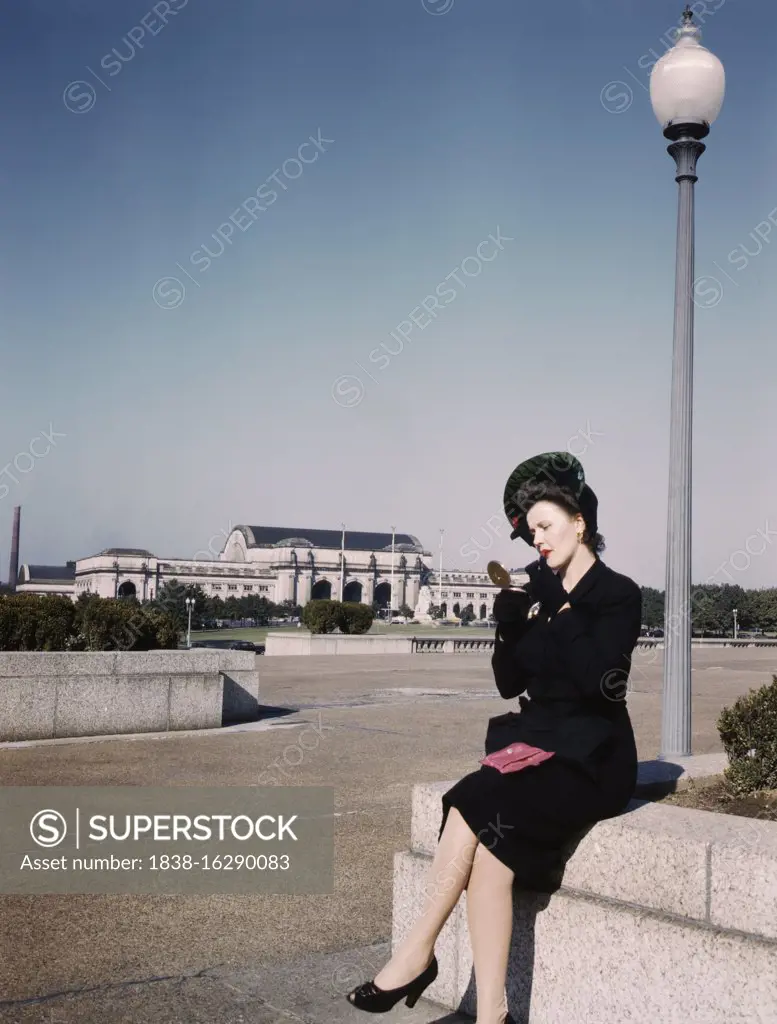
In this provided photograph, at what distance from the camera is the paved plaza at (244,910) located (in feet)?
11.6

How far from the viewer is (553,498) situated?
3639mm

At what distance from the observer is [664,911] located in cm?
309

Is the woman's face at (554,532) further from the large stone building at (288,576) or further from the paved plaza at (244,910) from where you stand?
the large stone building at (288,576)

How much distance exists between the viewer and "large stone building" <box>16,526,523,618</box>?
130750mm

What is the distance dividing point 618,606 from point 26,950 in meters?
2.68

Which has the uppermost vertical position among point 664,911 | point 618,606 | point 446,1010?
point 618,606

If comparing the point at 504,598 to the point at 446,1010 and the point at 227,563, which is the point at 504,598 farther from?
the point at 227,563

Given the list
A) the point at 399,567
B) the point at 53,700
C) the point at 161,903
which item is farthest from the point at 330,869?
the point at 399,567

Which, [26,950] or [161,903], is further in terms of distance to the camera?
[161,903]

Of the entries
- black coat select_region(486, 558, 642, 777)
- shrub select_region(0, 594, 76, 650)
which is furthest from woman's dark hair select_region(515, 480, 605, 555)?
shrub select_region(0, 594, 76, 650)

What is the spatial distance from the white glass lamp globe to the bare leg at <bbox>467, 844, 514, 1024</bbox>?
5.99 m

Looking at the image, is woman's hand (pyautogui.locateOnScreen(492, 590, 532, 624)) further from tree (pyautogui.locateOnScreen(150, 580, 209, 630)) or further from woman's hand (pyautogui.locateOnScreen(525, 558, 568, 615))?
tree (pyautogui.locateOnScreen(150, 580, 209, 630))

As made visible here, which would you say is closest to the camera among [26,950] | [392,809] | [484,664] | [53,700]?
[26,950]

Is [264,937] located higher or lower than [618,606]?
lower
